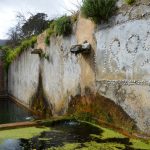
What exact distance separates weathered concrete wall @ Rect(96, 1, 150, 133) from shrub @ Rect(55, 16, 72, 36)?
1.80m

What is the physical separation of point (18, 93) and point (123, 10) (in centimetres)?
1162

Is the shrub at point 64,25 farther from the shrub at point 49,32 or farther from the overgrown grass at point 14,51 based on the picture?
the overgrown grass at point 14,51

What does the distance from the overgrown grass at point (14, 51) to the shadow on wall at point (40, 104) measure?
2082 mm

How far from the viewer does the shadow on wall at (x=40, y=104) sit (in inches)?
442

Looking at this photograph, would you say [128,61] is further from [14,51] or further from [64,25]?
[14,51]

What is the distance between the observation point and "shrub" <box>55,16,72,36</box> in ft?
29.5

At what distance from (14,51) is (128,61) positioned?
504 inches

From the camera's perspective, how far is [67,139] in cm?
562

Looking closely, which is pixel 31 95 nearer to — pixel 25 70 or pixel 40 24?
pixel 25 70

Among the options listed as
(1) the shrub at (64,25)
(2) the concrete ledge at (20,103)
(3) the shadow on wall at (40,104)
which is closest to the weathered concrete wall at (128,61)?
(1) the shrub at (64,25)

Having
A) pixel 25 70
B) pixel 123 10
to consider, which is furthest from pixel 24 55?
pixel 123 10

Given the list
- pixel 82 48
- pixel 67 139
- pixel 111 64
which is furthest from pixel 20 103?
pixel 67 139

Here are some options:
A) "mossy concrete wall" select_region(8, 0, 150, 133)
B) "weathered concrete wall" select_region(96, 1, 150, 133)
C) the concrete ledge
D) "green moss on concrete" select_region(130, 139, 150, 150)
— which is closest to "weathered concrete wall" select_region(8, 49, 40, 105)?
the concrete ledge

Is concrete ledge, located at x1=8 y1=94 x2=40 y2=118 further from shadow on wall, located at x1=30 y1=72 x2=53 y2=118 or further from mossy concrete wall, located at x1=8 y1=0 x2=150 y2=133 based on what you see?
mossy concrete wall, located at x1=8 y1=0 x2=150 y2=133
